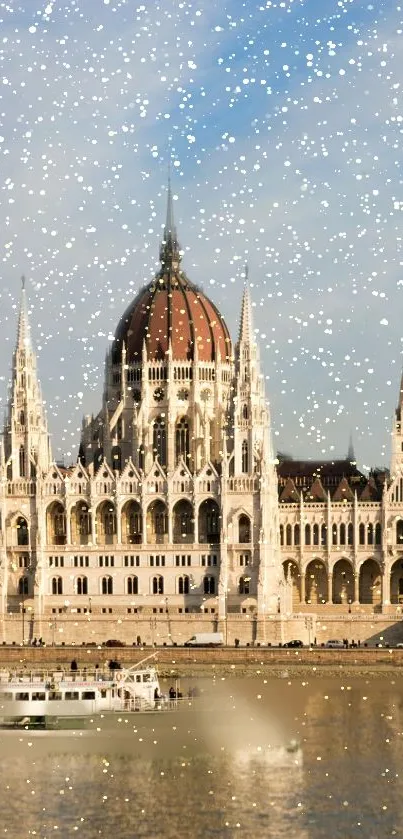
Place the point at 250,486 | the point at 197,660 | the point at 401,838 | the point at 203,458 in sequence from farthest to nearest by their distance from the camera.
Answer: the point at 203,458 < the point at 250,486 < the point at 197,660 < the point at 401,838

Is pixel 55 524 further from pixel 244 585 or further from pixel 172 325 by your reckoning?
pixel 172 325

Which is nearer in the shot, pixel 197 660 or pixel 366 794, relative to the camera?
pixel 366 794

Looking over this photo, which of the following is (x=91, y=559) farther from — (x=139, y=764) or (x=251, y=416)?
(x=139, y=764)

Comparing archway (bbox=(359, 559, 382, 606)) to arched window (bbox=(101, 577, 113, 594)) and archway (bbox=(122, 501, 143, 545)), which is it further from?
arched window (bbox=(101, 577, 113, 594))

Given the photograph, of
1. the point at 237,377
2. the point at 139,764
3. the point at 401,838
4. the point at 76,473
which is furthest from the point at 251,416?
the point at 401,838

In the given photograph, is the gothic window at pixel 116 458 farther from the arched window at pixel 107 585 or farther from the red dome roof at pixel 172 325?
the arched window at pixel 107 585

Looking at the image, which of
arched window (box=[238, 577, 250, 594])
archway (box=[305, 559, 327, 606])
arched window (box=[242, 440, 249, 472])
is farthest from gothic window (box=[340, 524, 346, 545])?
arched window (box=[238, 577, 250, 594])
